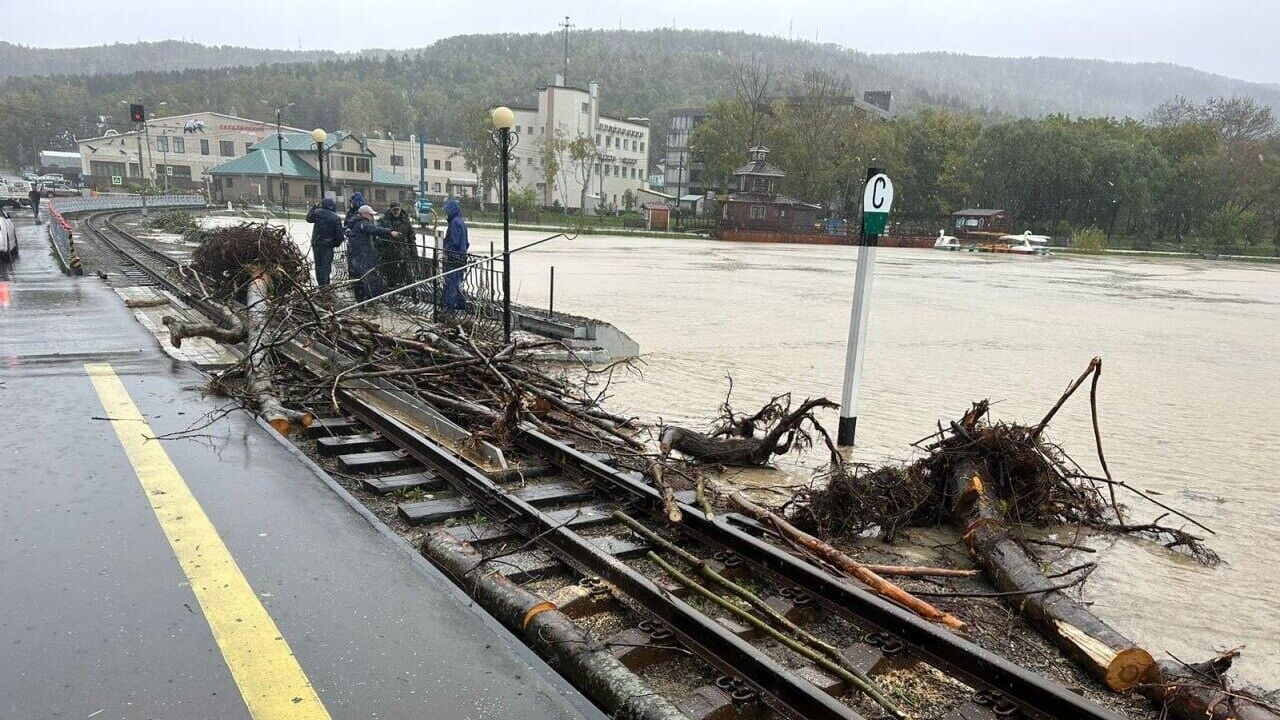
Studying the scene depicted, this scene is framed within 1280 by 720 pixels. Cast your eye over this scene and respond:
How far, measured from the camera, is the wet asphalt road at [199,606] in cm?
330

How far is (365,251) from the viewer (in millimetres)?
14492

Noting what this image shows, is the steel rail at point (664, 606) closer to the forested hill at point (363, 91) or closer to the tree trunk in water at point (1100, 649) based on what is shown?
the tree trunk in water at point (1100, 649)

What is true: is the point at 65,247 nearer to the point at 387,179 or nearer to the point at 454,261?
the point at 454,261

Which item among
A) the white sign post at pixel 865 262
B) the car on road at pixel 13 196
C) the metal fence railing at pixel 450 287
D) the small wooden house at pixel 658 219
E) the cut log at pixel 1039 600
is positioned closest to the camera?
the cut log at pixel 1039 600

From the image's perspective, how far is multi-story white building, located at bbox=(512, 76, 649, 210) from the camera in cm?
9962

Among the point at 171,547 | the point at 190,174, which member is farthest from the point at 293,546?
the point at 190,174

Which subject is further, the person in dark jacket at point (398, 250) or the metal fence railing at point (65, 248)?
the metal fence railing at point (65, 248)

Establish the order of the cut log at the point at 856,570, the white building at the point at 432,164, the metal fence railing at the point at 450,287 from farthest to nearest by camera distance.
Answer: the white building at the point at 432,164
the metal fence railing at the point at 450,287
the cut log at the point at 856,570

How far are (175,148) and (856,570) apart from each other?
112 metres

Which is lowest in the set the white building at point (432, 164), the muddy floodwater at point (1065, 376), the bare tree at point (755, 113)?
the muddy floodwater at point (1065, 376)

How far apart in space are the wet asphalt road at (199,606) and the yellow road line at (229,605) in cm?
5

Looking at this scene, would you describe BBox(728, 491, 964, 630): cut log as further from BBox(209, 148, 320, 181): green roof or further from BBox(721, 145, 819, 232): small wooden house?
BBox(209, 148, 320, 181): green roof

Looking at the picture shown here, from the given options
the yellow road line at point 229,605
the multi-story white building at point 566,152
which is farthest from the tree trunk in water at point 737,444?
the multi-story white building at point 566,152

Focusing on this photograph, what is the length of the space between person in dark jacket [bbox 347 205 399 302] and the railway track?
7615 millimetres
